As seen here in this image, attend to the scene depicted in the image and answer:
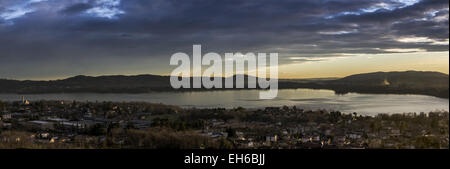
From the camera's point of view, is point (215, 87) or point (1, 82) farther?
point (215, 87)
